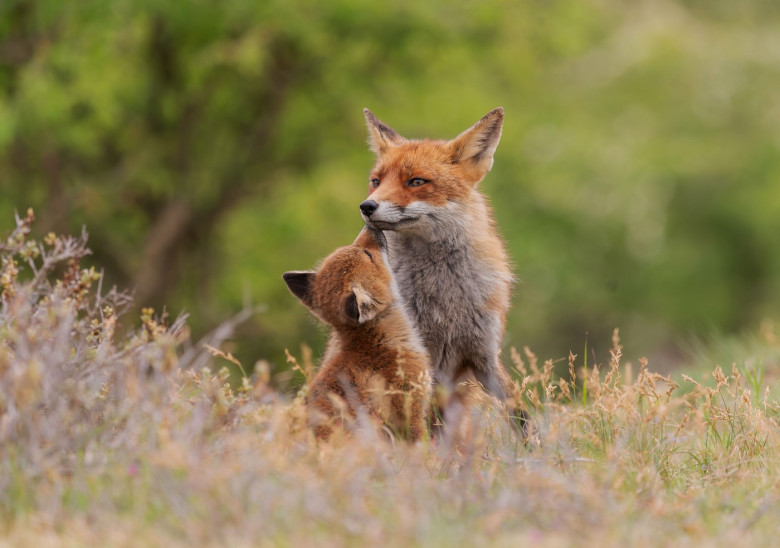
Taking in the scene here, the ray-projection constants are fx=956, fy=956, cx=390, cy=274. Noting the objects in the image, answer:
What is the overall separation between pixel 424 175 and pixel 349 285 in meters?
1.26

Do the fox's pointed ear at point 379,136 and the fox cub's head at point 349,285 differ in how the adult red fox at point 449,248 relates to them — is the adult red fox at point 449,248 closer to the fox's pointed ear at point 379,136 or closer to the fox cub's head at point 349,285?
the fox's pointed ear at point 379,136

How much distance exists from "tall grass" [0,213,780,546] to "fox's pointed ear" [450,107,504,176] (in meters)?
A: 2.37

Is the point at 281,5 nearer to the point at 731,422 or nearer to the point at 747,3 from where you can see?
the point at 731,422

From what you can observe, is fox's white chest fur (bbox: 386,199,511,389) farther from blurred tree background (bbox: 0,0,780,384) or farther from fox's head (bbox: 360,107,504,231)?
blurred tree background (bbox: 0,0,780,384)

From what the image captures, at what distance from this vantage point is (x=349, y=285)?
6238 millimetres

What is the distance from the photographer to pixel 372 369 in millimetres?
5965

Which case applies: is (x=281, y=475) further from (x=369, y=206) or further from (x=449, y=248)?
(x=449, y=248)

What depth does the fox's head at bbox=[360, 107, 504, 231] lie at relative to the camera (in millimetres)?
6812

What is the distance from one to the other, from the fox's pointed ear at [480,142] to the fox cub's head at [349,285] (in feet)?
3.70

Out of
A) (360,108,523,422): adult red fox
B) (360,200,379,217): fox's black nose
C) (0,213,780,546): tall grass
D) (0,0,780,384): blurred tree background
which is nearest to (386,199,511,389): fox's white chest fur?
(360,108,523,422): adult red fox

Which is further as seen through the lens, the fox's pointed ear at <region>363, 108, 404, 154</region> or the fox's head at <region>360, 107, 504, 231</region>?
the fox's pointed ear at <region>363, 108, 404, 154</region>

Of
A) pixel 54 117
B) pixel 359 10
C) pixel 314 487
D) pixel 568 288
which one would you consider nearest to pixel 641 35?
pixel 568 288

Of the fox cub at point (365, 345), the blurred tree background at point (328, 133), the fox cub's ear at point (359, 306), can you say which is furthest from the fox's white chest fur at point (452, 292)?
the blurred tree background at point (328, 133)

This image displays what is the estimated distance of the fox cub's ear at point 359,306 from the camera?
19.7ft
